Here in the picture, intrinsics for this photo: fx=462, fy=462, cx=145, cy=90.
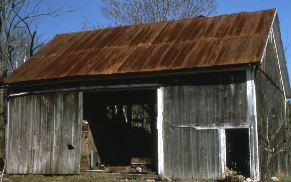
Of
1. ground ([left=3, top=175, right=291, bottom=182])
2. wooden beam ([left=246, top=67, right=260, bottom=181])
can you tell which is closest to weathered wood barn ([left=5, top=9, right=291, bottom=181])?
wooden beam ([left=246, top=67, right=260, bottom=181])

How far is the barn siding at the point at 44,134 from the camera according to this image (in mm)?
18266

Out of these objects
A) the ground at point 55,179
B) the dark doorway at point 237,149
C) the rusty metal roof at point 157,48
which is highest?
the rusty metal roof at point 157,48

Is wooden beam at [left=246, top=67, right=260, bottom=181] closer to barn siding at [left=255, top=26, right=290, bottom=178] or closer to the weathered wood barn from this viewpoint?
the weathered wood barn

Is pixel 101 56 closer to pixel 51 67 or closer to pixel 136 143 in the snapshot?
pixel 51 67

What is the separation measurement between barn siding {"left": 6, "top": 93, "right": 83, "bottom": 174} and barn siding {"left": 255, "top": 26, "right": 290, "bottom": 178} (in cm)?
697

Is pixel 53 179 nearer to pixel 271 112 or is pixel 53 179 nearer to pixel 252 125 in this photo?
pixel 252 125

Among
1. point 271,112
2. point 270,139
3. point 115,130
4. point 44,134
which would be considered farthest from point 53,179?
point 271,112

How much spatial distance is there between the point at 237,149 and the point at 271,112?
2.24 metres

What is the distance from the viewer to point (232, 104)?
620 inches

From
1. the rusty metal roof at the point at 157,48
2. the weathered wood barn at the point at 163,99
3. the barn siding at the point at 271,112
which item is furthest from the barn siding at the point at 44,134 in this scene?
the barn siding at the point at 271,112

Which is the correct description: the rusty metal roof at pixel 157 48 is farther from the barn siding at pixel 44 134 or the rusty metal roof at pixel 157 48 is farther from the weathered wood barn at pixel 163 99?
the barn siding at pixel 44 134

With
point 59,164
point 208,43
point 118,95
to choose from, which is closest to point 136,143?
point 118,95

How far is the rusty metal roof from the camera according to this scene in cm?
1642

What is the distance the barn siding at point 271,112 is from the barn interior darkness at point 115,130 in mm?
5139
